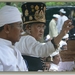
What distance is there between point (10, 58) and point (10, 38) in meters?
0.21

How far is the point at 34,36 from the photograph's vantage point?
147 inches

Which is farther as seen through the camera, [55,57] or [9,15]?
[55,57]

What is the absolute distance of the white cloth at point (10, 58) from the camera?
3.63 metres

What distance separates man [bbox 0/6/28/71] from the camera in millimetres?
3635

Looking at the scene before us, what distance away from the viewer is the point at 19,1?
3699 mm

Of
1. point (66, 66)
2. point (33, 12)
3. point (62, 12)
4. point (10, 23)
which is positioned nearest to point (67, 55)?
point (66, 66)

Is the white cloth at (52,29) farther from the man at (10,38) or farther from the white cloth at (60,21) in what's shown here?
the man at (10,38)

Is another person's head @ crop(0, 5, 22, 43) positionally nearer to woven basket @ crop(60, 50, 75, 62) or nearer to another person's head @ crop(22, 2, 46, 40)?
another person's head @ crop(22, 2, 46, 40)

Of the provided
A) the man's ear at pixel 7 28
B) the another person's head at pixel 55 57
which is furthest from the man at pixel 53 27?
the man's ear at pixel 7 28

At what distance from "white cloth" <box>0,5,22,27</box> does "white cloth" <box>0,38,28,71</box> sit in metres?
0.21

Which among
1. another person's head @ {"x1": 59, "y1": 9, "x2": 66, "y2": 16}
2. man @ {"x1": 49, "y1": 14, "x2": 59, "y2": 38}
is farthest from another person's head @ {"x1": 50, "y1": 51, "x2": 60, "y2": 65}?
another person's head @ {"x1": 59, "y1": 9, "x2": 66, "y2": 16}

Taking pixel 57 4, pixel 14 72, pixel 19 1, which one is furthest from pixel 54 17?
pixel 14 72

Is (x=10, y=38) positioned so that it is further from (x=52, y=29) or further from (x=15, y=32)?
(x=52, y=29)

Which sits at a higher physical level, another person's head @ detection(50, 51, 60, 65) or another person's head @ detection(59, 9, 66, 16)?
another person's head @ detection(59, 9, 66, 16)
